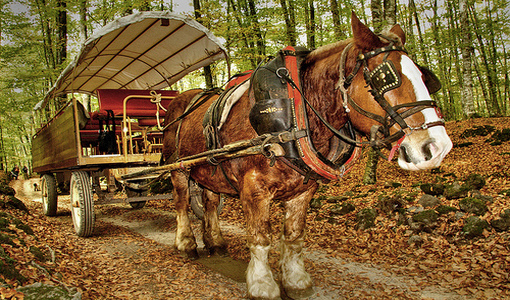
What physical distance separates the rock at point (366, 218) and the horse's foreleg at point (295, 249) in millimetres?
2552

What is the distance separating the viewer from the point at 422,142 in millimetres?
1971

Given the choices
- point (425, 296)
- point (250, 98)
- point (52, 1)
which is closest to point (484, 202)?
point (425, 296)

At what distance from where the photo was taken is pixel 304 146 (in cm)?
248

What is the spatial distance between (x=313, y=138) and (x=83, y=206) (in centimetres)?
474

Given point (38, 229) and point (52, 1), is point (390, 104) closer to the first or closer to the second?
point (38, 229)

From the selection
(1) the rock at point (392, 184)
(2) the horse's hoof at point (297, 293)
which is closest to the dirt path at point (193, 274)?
(2) the horse's hoof at point (297, 293)

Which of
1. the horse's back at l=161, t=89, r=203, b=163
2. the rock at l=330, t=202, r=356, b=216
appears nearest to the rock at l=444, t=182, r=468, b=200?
the rock at l=330, t=202, r=356, b=216

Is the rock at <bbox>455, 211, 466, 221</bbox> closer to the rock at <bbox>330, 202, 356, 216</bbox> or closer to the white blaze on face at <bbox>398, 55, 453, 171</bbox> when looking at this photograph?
the rock at <bbox>330, 202, 356, 216</bbox>

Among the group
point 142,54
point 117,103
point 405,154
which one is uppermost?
point 142,54

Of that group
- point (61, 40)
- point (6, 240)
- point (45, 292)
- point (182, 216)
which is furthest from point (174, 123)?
point (61, 40)

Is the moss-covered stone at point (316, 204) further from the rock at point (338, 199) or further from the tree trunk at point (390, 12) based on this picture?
the tree trunk at point (390, 12)

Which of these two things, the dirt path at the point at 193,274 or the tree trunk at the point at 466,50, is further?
the tree trunk at the point at 466,50

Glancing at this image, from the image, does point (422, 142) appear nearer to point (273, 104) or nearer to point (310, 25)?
point (273, 104)

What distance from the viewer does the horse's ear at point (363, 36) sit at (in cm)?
215
